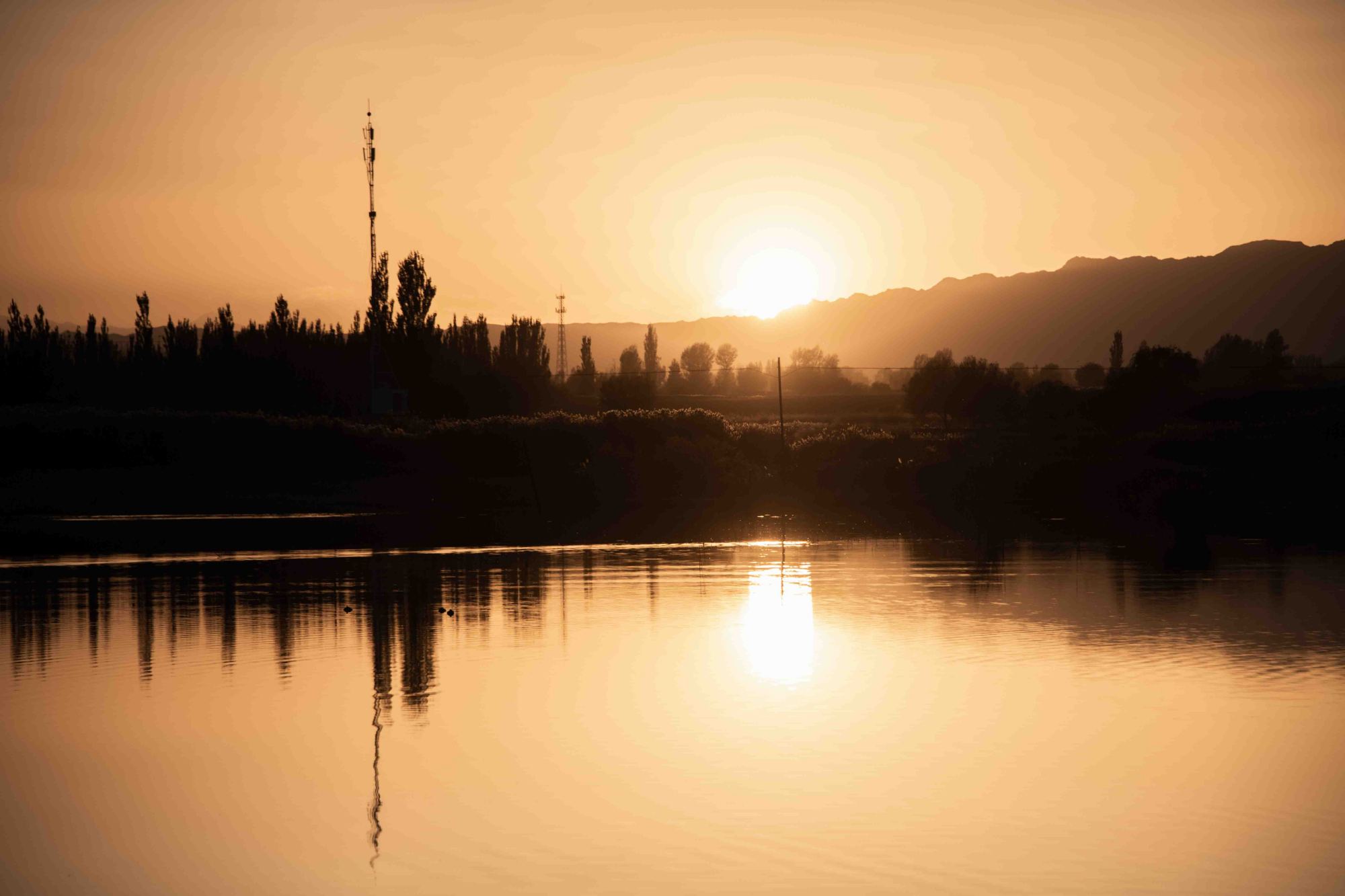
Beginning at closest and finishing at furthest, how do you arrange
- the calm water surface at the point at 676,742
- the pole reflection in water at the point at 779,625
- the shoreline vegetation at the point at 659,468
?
1. the calm water surface at the point at 676,742
2. the pole reflection in water at the point at 779,625
3. the shoreline vegetation at the point at 659,468

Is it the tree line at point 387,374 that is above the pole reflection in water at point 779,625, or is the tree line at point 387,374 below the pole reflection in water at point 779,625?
above

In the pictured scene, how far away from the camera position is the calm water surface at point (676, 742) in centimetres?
932

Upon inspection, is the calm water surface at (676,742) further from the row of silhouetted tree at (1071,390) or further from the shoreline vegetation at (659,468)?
the row of silhouetted tree at (1071,390)

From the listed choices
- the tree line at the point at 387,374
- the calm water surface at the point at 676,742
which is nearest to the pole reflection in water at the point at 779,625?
the calm water surface at the point at 676,742

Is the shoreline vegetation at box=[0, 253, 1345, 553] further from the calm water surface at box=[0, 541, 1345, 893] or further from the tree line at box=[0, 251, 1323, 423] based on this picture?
the calm water surface at box=[0, 541, 1345, 893]

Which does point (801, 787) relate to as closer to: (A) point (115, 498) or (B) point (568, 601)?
(B) point (568, 601)

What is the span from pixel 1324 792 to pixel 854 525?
31.8m

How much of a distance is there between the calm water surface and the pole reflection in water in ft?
0.40

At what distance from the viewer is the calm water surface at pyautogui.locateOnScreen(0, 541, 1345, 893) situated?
367 inches

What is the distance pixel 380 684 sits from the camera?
15.5 meters

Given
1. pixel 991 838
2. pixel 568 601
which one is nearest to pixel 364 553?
pixel 568 601

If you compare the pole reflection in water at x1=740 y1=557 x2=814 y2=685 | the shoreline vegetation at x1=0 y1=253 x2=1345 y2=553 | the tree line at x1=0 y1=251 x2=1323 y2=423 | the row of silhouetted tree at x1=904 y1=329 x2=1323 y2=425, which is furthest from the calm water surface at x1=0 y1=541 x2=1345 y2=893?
the row of silhouetted tree at x1=904 y1=329 x2=1323 y2=425

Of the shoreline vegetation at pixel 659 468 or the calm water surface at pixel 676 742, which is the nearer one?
the calm water surface at pixel 676 742

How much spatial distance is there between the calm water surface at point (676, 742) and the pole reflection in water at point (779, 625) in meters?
0.12
